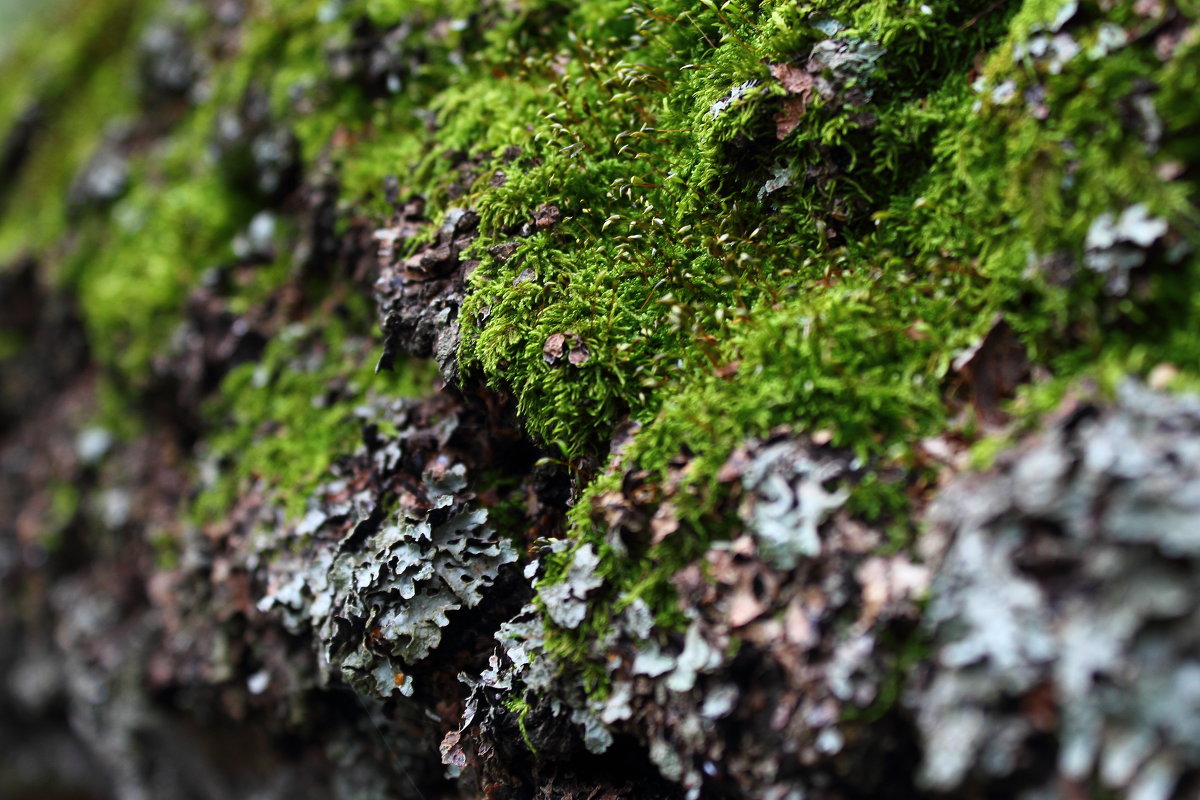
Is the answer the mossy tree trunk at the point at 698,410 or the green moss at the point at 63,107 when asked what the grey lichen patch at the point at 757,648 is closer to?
the mossy tree trunk at the point at 698,410

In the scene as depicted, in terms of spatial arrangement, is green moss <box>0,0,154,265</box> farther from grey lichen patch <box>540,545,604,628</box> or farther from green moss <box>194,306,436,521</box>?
grey lichen patch <box>540,545,604,628</box>

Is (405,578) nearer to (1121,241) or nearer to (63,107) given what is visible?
(1121,241)

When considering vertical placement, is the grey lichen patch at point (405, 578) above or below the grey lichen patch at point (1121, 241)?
below

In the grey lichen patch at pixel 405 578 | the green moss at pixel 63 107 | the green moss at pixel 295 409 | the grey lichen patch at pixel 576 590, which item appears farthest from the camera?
the green moss at pixel 63 107

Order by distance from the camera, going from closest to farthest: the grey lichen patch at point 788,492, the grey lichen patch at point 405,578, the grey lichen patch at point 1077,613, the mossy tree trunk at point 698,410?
1. the grey lichen patch at point 1077,613
2. the mossy tree trunk at point 698,410
3. the grey lichen patch at point 788,492
4. the grey lichen patch at point 405,578

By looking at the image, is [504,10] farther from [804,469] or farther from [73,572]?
[73,572]

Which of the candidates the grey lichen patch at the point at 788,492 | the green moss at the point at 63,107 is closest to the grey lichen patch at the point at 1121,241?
the grey lichen patch at the point at 788,492

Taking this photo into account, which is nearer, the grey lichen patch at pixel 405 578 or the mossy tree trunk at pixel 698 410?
the mossy tree trunk at pixel 698 410

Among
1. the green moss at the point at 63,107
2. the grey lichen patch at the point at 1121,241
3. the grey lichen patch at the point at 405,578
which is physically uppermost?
the green moss at the point at 63,107
